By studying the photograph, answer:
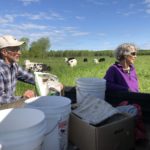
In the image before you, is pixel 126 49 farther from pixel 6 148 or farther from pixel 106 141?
pixel 6 148

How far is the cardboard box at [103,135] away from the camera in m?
2.51

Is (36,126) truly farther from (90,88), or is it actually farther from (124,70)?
(124,70)

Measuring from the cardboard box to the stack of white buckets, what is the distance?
0.60 feet

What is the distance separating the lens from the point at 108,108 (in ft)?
8.71

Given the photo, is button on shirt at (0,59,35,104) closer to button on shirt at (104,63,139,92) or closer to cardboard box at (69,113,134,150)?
button on shirt at (104,63,139,92)

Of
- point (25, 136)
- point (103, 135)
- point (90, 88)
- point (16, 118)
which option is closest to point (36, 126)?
point (25, 136)

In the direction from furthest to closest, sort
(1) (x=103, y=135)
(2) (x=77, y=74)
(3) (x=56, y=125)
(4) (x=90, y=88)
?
1. (2) (x=77, y=74)
2. (4) (x=90, y=88)
3. (1) (x=103, y=135)
4. (3) (x=56, y=125)

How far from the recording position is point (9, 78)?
394 cm

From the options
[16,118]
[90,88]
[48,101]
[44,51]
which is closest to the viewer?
[16,118]

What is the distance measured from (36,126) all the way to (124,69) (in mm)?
2728

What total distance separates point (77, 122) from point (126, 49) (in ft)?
6.24

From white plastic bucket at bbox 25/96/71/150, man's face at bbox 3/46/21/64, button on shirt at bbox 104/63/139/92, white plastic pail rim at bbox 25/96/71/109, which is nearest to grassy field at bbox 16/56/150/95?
button on shirt at bbox 104/63/139/92

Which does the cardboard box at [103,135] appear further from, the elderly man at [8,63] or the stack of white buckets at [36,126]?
the elderly man at [8,63]

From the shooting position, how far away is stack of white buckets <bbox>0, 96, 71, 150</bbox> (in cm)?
167
